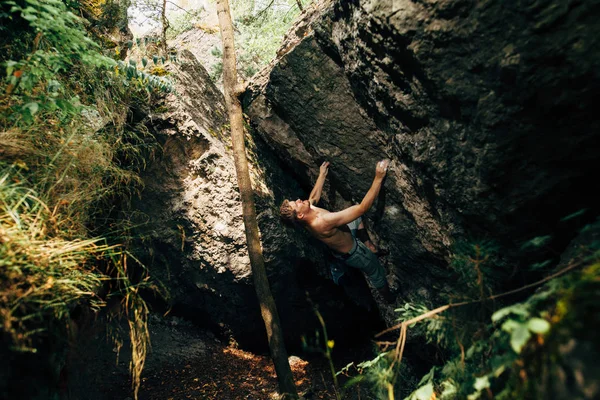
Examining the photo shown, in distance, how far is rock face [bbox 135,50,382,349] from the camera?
15.3ft

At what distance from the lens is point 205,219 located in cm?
475

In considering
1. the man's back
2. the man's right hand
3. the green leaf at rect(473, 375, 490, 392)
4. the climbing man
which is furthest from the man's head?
the green leaf at rect(473, 375, 490, 392)

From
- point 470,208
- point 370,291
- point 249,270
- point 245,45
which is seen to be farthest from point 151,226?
point 245,45

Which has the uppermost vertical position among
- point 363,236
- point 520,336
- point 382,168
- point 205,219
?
point 205,219

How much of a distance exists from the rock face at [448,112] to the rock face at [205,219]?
113 centimetres

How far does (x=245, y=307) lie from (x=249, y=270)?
27.9 inches

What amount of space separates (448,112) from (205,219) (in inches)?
134

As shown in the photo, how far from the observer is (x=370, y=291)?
527 centimetres

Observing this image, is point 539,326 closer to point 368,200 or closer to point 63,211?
point 368,200

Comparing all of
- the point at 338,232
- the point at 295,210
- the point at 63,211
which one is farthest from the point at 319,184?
the point at 63,211

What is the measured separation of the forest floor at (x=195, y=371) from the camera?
4.30 meters

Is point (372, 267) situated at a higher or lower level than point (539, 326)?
higher

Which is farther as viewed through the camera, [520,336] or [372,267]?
[372,267]

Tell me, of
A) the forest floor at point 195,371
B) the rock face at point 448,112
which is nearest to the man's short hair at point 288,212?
the rock face at point 448,112
